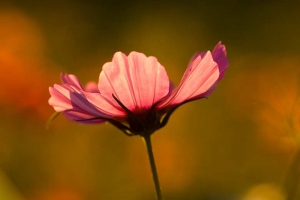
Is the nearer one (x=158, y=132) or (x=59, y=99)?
(x=59, y=99)

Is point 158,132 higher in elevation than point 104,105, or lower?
lower

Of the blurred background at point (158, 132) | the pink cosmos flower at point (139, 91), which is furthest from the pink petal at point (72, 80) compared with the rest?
the blurred background at point (158, 132)

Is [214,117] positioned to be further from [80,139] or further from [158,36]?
[158,36]

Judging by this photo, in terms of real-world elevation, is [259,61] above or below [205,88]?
below

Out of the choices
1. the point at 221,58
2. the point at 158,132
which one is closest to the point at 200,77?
the point at 221,58

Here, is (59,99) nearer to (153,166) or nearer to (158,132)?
(153,166)

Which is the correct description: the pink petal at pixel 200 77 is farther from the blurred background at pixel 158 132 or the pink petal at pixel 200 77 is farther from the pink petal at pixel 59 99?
the blurred background at pixel 158 132

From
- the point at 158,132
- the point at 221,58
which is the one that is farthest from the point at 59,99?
the point at 158,132

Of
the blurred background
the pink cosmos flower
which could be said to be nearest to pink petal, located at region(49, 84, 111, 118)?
the pink cosmos flower

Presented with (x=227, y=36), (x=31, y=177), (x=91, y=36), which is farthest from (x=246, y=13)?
(x=31, y=177)
